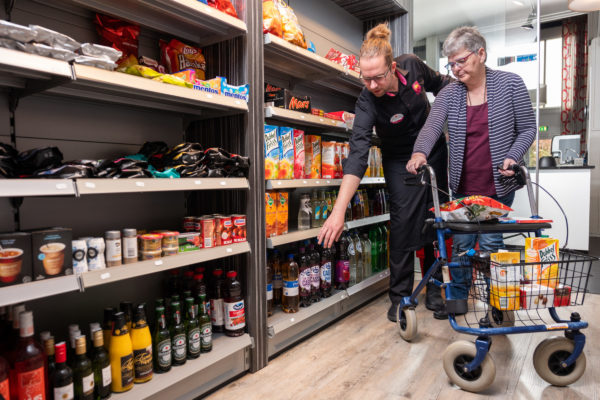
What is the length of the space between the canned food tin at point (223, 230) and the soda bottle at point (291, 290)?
A: 606mm

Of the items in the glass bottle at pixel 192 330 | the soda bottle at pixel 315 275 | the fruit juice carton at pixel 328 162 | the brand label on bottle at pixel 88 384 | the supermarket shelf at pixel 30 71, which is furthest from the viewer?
the fruit juice carton at pixel 328 162

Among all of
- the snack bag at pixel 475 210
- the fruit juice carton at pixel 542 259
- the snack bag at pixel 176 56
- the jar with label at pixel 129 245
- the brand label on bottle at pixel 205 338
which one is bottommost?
the brand label on bottle at pixel 205 338

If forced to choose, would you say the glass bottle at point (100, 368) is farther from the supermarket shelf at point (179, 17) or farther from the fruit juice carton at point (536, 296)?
the fruit juice carton at point (536, 296)

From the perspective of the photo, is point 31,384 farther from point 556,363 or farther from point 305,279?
point 556,363

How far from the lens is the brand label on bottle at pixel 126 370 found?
1568 millimetres

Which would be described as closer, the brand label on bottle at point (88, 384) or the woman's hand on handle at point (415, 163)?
the brand label on bottle at point (88, 384)

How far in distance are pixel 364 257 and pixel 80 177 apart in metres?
2.50

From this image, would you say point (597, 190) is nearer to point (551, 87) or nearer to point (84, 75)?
point (551, 87)

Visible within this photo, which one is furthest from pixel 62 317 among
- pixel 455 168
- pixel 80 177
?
pixel 455 168

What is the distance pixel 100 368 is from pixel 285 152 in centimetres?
149

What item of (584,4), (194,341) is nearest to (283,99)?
(194,341)

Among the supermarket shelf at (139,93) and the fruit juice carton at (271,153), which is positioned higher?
the supermarket shelf at (139,93)

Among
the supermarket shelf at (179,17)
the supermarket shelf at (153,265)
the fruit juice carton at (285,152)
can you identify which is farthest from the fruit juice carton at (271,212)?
the supermarket shelf at (179,17)

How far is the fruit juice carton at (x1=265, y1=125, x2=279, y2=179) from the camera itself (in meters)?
2.31
